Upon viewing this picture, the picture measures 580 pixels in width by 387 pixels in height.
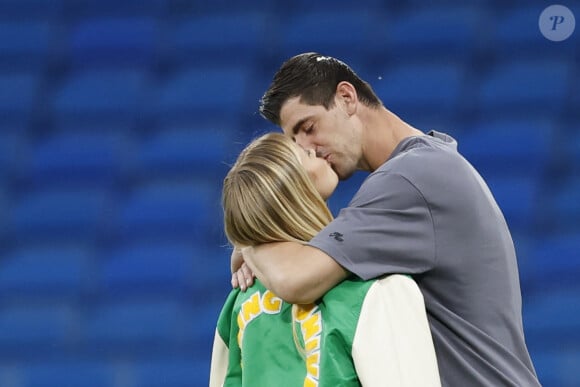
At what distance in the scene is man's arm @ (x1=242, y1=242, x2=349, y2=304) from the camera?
47.8 inches

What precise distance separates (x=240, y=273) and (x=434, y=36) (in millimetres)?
2231

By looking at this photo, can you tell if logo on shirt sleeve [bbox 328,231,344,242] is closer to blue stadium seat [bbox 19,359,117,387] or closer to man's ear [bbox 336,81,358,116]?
man's ear [bbox 336,81,358,116]

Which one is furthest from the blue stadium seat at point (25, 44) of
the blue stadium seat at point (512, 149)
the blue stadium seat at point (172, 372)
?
the blue stadium seat at point (512, 149)

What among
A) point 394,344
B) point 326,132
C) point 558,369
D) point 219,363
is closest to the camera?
point 394,344

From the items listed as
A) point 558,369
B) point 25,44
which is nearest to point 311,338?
point 558,369

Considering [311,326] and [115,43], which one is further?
[115,43]

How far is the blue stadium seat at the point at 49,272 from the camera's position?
10.5 ft

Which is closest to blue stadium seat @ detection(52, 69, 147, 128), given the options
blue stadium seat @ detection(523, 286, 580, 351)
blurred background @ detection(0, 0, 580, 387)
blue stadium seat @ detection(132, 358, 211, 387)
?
blurred background @ detection(0, 0, 580, 387)

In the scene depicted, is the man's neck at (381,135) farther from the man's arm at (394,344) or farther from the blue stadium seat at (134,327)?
the blue stadium seat at (134,327)

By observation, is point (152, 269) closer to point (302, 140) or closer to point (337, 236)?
point (302, 140)

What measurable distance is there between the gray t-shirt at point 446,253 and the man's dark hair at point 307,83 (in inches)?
11.1

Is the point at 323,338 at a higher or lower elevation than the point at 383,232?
lower

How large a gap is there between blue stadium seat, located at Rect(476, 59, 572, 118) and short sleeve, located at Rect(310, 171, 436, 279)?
209 centimetres

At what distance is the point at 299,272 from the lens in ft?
3.99
